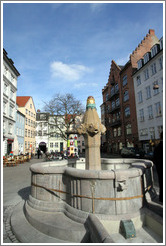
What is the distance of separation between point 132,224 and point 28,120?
39192 millimetres

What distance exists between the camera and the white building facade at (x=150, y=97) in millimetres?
20891

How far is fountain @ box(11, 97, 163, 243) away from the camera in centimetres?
286

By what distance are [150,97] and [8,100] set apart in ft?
76.6

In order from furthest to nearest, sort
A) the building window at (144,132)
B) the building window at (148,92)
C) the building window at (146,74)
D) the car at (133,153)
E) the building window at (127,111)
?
the building window at (127,111) → the building window at (146,74) → the building window at (144,132) → the building window at (148,92) → the car at (133,153)

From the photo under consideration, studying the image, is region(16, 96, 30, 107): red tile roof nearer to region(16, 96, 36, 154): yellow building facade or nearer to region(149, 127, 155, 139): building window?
region(16, 96, 36, 154): yellow building facade

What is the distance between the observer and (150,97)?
75.0 ft

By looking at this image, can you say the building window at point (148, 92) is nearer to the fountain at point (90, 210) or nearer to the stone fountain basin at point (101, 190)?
the fountain at point (90, 210)

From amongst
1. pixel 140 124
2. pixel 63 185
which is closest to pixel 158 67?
pixel 140 124

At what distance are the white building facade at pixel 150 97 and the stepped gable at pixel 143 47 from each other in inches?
99.3

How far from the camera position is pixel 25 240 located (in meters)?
2.99

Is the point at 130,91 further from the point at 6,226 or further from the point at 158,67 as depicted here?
the point at 6,226

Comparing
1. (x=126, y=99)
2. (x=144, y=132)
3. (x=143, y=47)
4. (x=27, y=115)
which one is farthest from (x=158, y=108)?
(x=27, y=115)

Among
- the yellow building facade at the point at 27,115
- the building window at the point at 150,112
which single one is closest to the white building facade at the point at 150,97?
the building window at the point at 150,112

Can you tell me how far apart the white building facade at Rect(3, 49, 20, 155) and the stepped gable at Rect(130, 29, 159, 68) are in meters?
22.6
